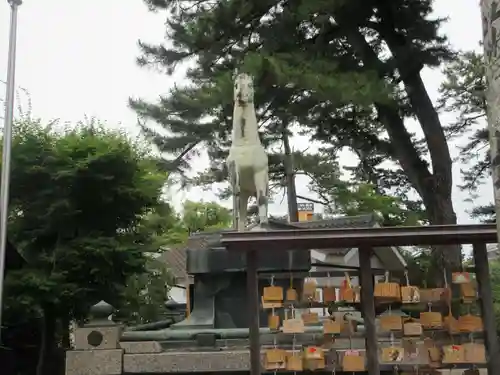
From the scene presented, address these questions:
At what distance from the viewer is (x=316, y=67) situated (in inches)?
476

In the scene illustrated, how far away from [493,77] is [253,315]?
14.1 feet

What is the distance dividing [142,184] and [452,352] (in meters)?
7.59

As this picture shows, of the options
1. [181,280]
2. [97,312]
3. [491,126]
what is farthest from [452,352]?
[181,280]

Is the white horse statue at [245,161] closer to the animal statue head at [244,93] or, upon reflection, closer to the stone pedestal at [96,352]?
the animal statue head at [244,93]

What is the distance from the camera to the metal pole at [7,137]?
938 centimetres

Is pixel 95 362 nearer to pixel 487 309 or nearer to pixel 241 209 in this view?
pixel 241 209

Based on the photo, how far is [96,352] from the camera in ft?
22.4

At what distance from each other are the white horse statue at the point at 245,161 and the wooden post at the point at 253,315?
6.28 feet

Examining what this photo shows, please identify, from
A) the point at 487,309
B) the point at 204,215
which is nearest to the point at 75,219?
the point at 487,309

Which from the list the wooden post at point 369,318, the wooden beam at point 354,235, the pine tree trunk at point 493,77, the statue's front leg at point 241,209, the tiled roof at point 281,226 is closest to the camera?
the pine tree trunk at point 493,77

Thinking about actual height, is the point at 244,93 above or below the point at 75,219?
above

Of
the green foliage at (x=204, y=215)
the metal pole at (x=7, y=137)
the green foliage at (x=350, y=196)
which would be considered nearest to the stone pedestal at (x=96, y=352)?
the metal pole at (x=7, y=137)

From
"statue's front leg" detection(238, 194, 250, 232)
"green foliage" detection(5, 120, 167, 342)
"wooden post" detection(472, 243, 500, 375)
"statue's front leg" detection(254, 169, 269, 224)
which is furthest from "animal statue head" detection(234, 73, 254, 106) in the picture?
"green foliage" detection(5, 120, 167, 342)

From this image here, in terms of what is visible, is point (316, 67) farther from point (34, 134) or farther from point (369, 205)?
point (369, 205)
